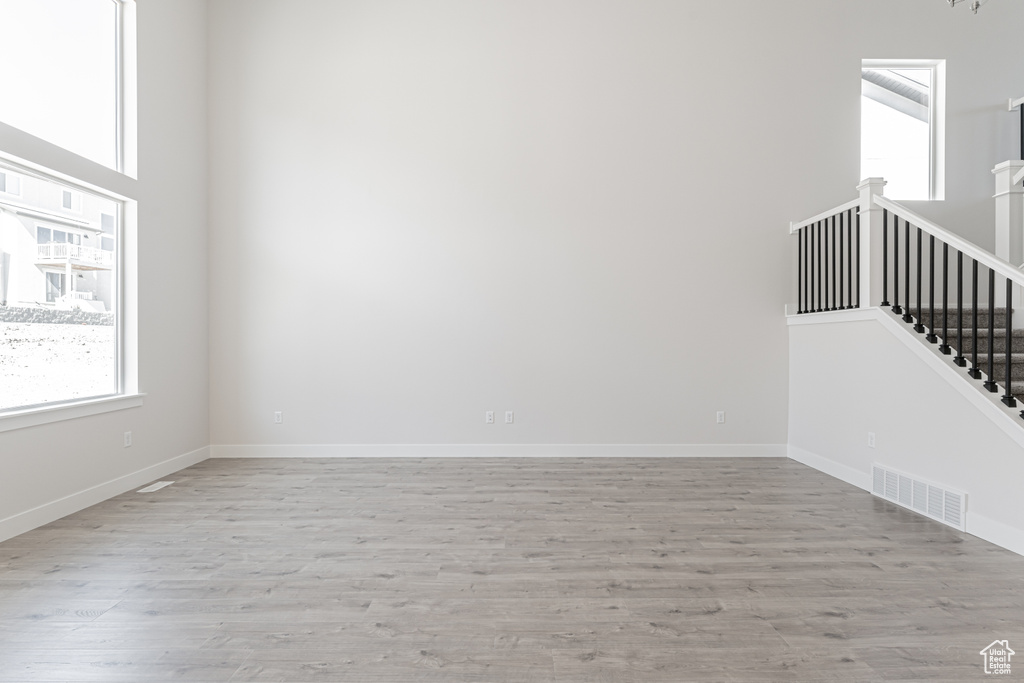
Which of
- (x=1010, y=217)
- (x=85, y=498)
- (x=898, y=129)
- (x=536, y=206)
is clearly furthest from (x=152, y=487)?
(x=898, y=129)

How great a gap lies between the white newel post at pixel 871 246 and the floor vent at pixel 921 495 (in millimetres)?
1285

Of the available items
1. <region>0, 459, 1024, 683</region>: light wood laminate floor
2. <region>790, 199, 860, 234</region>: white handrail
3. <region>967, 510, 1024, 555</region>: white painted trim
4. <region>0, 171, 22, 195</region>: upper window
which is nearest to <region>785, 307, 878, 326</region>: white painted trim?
<region>790, 199, 860, 234</region>: white handrail

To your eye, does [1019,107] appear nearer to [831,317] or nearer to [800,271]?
[800,271]

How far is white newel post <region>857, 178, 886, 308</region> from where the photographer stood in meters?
4.18

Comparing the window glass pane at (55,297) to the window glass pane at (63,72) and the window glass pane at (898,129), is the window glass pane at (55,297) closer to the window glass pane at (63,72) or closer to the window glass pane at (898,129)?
the window glass pane at (63,72)

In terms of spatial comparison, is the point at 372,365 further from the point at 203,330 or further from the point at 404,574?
the point at 404,574

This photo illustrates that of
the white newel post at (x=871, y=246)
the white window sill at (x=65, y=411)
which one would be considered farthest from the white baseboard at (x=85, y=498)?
the white newel post at (x=871, y=246)

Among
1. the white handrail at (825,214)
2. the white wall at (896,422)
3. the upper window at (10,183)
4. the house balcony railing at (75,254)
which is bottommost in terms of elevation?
the white wall at (896,422)

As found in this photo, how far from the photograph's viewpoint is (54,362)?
3.65 m

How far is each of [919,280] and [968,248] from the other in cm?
31

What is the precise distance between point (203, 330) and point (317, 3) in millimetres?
3326

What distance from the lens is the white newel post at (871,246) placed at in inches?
165

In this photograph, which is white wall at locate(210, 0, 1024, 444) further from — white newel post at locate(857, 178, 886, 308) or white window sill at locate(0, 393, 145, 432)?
white window sill at locate(0, 393, 145, 432)

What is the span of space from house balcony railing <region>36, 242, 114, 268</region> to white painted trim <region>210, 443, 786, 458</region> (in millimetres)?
2114
